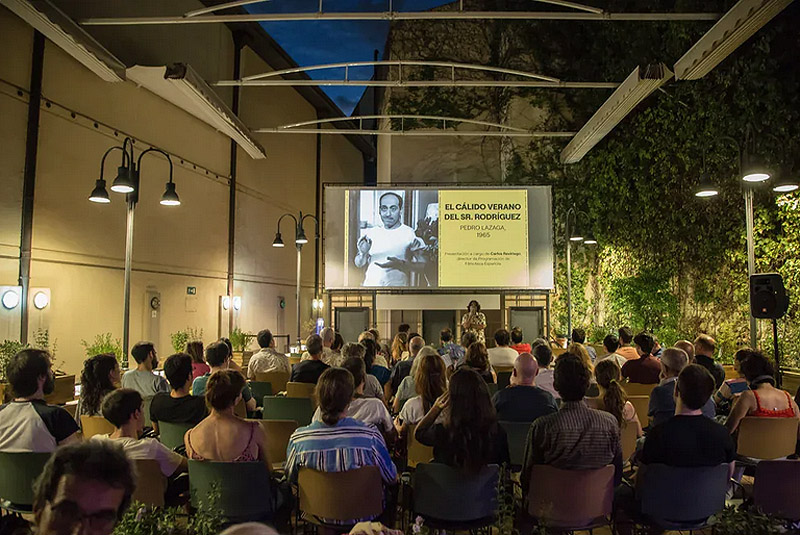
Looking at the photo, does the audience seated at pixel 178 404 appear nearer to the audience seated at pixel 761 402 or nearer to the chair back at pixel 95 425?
the chair back at pixel 95 425

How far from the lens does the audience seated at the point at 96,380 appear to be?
3.73 m

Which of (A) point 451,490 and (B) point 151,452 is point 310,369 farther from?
(A) point 451,490

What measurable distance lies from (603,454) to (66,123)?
9.78m

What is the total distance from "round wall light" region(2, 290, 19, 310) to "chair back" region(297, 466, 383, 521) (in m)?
7.41

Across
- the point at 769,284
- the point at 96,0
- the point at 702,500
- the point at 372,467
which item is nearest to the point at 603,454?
the point at 702,500

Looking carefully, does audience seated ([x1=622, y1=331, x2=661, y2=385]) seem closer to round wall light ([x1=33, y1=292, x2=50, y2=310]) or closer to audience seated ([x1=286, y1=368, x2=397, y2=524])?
audience seated ([x1=286, y1=368, x2=397, y2=524])

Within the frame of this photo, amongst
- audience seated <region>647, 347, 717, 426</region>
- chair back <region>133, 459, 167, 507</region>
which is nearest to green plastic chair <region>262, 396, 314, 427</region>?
chair back <region>133, 459, 167, 507</region>

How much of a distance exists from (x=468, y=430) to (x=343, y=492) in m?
0.62

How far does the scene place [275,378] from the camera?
20.6 ft

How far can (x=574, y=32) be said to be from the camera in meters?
13.7

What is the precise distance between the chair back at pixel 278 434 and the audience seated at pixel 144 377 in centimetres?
133

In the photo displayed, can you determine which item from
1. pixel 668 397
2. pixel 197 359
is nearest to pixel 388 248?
pixel 197 359

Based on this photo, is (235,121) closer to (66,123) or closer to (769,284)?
(66,123)

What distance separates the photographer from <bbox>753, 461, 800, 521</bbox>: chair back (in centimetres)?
253
